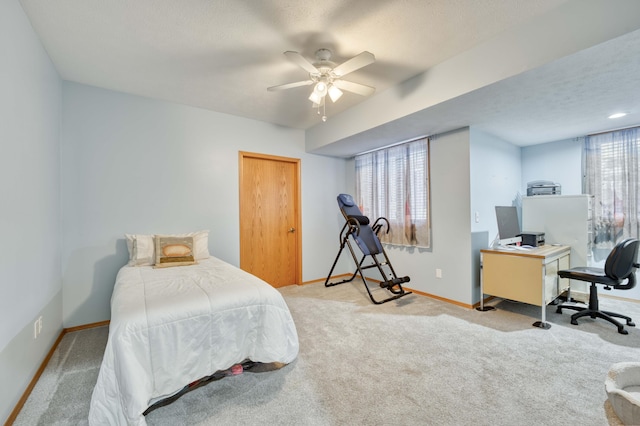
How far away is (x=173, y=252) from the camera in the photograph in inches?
111

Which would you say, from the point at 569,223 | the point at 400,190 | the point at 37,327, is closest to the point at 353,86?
the point at 400,190

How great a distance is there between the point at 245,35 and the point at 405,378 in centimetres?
285

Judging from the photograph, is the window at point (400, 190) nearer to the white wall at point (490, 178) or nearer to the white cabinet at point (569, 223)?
the white wall at point (490, 178)

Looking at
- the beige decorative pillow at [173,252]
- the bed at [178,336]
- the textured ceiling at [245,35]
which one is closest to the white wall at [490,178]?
the textured ceiling at [245,35]

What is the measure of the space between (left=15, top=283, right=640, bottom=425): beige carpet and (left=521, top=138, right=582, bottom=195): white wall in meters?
1.82

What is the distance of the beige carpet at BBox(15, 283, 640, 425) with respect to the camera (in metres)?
1.56

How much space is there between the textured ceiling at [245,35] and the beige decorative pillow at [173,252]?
170cm

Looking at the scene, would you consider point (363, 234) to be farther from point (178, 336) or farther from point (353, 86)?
point (178, 336)

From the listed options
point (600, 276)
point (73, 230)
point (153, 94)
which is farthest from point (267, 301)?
point (600, 276)

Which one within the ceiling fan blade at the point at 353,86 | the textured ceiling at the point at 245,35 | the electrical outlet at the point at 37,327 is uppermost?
the textured ceiling at the point at 245,35

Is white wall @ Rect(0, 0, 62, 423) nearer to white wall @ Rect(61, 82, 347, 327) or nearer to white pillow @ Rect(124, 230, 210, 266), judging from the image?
white wall @ Rect(61, 82, 347, 327)

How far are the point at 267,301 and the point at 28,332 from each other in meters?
1.69

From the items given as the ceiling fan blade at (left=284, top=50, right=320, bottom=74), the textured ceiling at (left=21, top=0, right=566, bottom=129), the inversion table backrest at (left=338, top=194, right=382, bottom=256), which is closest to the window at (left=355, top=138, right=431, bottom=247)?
the inversion table backrest at (left=338, top=194, right=382, bottom=256)

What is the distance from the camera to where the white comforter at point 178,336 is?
1.39m
